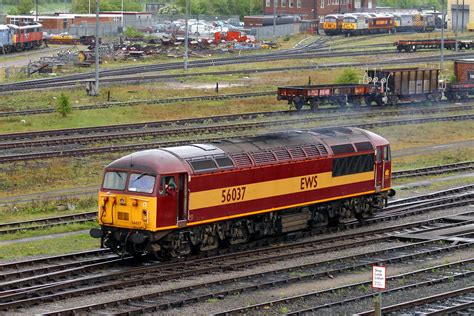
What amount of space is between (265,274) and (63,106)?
31624 mm

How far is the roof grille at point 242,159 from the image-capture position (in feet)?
96.9

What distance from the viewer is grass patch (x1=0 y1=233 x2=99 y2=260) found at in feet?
96.4

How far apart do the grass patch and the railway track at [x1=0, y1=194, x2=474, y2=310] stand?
346 centimetres

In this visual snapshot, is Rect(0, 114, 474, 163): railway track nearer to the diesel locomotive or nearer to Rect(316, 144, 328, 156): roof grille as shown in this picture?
the diesel locomotive

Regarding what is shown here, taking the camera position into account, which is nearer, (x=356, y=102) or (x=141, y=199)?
(x=141, y=199)

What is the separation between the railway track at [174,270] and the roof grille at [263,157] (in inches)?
105

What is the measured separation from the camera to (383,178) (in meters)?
35.3

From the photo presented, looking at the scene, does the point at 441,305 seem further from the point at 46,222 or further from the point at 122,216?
the point at 46,222

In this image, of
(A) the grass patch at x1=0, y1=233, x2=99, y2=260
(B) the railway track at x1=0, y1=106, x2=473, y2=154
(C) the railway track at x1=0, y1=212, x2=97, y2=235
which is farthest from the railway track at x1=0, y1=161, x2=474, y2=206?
(B) the railway track at x1=0, y1=106, x2=473, y2=154

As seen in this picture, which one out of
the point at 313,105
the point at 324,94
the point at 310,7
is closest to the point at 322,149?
the point at 313,105

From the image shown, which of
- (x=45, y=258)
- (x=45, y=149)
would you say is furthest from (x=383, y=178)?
(x=45, y=149)

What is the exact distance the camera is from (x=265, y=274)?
27.2m

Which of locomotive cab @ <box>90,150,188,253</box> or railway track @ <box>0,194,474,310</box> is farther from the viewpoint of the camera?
locomotive cab @ <box>90,150,188,253</box>

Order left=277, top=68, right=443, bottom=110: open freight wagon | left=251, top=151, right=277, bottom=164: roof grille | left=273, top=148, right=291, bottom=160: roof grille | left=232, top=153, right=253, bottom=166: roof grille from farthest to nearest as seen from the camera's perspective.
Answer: left=277, top=68, right=443, bottom=110: open freight wagon → left=273, top=148, right=291, bottom=160: roof grille → left=251, top=151, right=277, bottom=164: roof grille → left=232, top=153, right=253, bottom=166: roof grille
